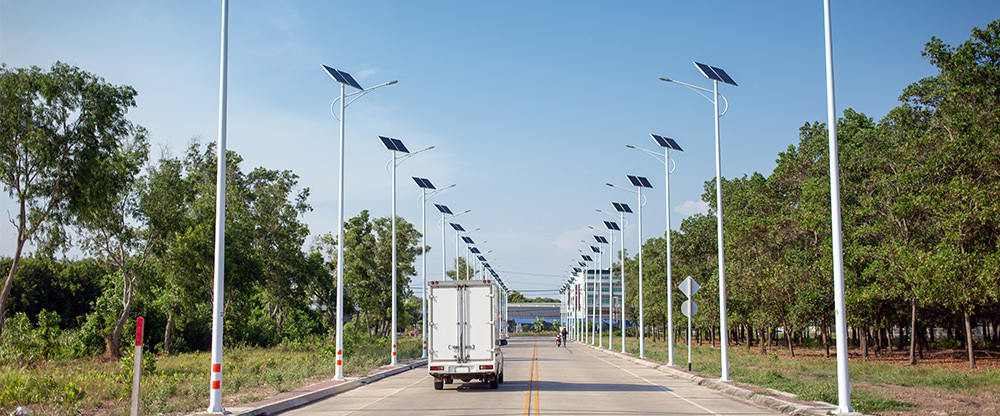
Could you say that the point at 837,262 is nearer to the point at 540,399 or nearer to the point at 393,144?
the point at 540,399

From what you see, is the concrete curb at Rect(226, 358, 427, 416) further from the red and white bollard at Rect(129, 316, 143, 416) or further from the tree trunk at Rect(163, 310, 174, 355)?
the tree trunk at Rect(163, 310, 174, 355)

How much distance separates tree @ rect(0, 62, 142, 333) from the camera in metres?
32.1

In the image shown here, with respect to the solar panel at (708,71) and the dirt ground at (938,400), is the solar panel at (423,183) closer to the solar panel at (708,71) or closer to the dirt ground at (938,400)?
the solar panel at (708,71)

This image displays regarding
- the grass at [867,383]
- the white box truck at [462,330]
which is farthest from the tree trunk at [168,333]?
the grass at [867,383]

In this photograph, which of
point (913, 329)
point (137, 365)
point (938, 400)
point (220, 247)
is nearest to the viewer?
point (137, 365)

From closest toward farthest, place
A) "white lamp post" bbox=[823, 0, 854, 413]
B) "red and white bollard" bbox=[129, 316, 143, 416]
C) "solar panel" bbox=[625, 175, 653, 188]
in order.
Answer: "red and white bollard" bbox=[129, 316, 143, 416]
"white lamp post" bbox=[823, 0, 854, 413]
"solar panel" bbox=[625, 175, 653, 188]

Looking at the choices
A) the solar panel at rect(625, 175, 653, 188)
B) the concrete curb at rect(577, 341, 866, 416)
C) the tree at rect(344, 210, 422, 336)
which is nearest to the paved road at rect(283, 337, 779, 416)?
the concrete curb at rect(577, 341, 866, 416)

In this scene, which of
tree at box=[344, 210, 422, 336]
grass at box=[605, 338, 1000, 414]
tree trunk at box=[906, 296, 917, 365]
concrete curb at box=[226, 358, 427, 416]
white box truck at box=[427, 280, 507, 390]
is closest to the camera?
concrete curb at box=[226, 358, 427, 416]

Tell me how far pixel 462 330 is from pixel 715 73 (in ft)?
43.4

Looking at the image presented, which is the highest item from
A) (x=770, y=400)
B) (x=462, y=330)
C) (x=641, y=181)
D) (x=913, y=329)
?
(x=641, y=181)

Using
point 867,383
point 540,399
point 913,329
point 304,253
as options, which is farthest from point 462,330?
point 304,253

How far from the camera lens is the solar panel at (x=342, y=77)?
29.8 meters

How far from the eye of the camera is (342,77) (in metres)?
30.0

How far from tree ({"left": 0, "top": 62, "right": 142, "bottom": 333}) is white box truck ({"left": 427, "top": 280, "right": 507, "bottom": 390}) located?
1879 cm
